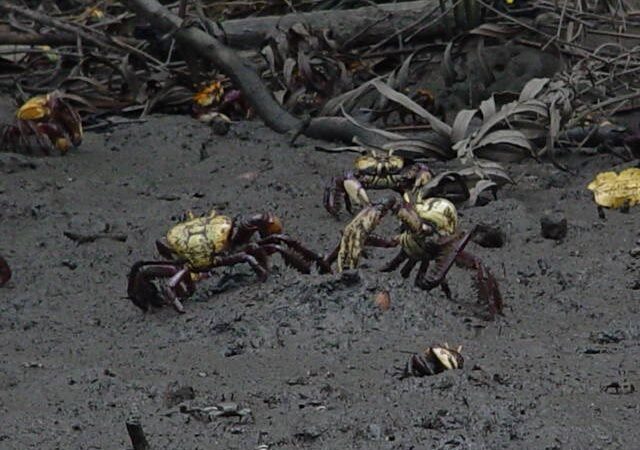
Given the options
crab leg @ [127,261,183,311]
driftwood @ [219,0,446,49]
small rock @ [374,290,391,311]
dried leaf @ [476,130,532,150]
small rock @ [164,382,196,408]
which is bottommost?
driftwood @ [219,0,446,49]

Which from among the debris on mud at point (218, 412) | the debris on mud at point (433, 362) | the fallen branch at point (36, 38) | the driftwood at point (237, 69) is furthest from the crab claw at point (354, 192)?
the fallen branch at point (36, 38)

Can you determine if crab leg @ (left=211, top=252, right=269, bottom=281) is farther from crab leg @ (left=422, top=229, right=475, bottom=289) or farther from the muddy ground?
crab leg @ (left=422, top=229, right=475, bottom=289)

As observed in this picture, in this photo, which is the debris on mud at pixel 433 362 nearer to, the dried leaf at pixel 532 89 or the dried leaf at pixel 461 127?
the dried leaf at pixel 461 127

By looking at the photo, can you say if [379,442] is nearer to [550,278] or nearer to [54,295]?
[550,278]

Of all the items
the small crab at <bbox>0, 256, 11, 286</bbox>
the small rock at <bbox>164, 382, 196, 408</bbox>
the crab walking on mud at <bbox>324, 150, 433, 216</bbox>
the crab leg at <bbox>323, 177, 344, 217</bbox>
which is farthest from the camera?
the crab walking on mud at <bbox>324, 150, 433, 216</bbox>

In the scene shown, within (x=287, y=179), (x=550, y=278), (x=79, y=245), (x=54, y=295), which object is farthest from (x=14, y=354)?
(x=287, y=179)

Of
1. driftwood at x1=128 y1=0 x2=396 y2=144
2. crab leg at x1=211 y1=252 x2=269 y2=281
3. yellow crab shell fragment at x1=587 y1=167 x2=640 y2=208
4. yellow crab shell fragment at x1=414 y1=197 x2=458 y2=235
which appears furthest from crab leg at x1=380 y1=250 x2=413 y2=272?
driftwood at x1=128 y1=0 x2=396 y2=144
